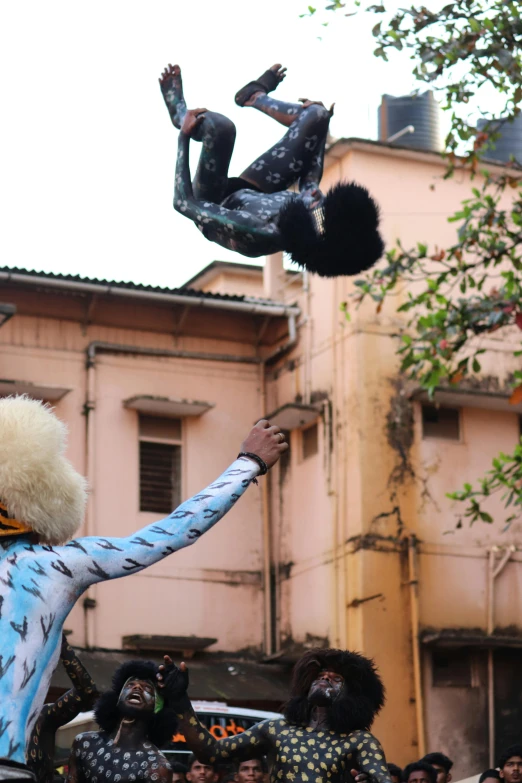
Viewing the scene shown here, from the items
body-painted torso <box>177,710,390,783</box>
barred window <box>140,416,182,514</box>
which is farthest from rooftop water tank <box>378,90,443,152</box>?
body-painted torso <box>177,710,390,783</box>

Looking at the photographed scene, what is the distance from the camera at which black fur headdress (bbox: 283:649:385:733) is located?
628 centimetres

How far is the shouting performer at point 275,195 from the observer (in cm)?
543

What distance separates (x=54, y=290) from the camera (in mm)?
17484

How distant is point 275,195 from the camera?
568 centimetres

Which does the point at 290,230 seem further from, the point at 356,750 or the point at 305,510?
the point at 305,510

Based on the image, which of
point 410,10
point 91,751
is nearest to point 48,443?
point 91,751

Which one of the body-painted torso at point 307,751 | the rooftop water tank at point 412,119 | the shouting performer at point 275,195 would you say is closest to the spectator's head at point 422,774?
the body-painted torso at point 307,751

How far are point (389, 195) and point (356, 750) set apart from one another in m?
11.8

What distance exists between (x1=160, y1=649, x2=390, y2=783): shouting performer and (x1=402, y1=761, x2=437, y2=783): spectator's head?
2254 mm

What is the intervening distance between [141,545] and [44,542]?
325 millimetres

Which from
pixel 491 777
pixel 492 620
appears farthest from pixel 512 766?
pixel 492 620

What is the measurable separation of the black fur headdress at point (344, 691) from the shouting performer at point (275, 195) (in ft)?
6.13

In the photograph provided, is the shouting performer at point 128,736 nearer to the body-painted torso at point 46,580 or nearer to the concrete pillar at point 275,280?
→ the body-painted torso at point 46,580

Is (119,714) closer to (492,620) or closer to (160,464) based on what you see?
(492,620)
